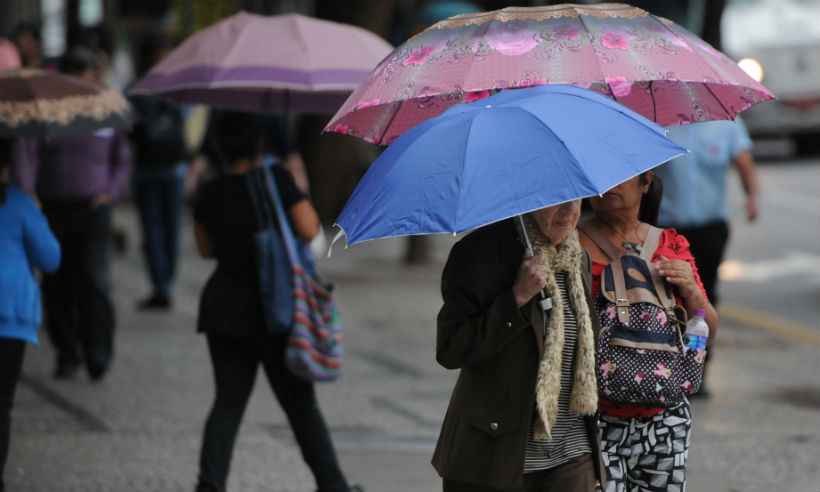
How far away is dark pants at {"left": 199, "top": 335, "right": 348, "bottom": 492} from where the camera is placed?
19.8 feet

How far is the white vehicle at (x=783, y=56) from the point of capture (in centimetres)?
2181

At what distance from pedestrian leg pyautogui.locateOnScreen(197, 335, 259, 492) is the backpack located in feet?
6.59

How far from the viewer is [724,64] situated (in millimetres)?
4824

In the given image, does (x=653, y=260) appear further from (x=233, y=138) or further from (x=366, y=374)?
(x=366, y=374)

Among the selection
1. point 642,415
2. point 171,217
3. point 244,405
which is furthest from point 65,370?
point 642,415

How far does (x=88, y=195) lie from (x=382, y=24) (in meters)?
6.69

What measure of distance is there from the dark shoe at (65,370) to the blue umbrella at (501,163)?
5505 millimetres

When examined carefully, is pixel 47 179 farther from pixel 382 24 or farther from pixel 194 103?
pixel 382 24

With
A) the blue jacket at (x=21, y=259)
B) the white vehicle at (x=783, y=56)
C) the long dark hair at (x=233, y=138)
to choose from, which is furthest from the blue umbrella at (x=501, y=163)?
the white vehicle at (x=783, y=56)

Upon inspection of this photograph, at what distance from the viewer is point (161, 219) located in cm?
1196

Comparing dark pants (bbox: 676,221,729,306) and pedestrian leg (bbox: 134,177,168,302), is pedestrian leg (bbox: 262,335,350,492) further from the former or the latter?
pedestrian leg (bbox: 134,177,168,302)

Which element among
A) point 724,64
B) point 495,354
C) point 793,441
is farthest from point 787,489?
point 495,354

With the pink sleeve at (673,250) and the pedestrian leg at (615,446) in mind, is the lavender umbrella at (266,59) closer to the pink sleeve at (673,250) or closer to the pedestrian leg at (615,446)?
the pink sleeve at (673,250)

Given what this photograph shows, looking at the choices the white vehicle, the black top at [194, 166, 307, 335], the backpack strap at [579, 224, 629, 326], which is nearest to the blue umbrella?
the backpack strap at [579, 224, 629, 326]
